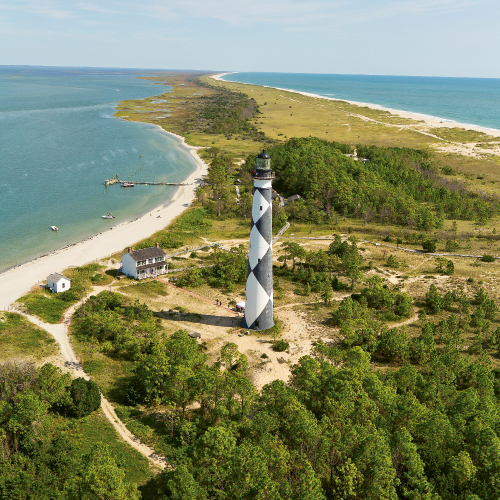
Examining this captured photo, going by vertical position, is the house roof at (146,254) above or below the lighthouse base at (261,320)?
above

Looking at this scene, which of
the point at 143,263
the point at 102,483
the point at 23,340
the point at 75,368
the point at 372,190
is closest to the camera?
the point at 102,483

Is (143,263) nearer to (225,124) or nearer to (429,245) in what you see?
(429,245)

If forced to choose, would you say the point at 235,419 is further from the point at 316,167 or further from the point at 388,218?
the point at 316,167

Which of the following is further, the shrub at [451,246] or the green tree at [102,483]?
the shrub at [451,246]

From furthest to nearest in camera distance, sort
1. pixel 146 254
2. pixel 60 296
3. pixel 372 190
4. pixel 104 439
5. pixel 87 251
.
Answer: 1. pixel 372 190
2. pixel 87 251
3. pixel 146 254
4. pixel 60 296
5. pixel 104 439

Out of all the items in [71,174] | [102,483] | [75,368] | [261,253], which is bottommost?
[75,368]

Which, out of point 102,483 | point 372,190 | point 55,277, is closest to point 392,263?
point 372,190

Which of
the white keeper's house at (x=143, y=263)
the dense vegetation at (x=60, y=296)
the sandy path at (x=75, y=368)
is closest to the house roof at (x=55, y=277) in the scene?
the dense vegetation at (x=60, y=296)

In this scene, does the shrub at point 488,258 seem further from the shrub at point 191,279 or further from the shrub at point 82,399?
the shrub at point 82,399
